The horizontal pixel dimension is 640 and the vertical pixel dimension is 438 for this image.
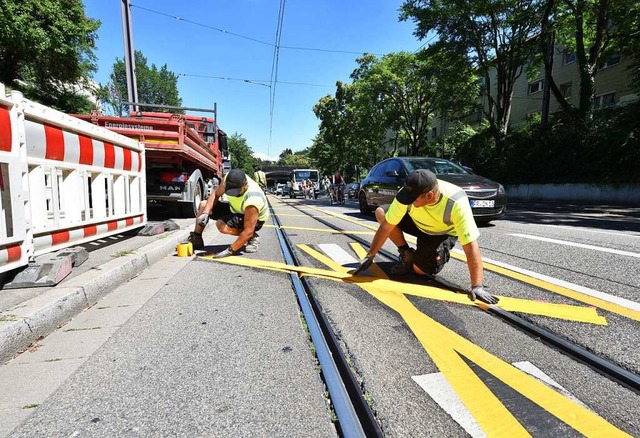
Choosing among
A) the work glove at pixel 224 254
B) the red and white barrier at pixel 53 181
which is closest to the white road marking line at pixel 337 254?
the work glove at pixel 224 254

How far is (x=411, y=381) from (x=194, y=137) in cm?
807

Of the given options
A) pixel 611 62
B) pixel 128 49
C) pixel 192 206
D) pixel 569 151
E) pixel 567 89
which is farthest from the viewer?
pixel 567 89

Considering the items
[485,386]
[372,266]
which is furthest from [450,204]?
[485,386]

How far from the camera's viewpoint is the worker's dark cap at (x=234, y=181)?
5.08 metres

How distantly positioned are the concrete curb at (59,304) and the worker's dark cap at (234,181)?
147 centimetres

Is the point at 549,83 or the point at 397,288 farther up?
the point at 549,83

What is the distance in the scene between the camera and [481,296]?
10.1 ft

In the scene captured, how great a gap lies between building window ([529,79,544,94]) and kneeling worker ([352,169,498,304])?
32681mm

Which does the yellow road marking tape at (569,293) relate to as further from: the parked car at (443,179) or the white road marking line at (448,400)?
the parked car at (443,179)

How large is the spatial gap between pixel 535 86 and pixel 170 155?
33038 mm

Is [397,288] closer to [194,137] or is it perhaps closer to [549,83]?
[194,137]

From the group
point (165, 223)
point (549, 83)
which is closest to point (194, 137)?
point (165, 223)

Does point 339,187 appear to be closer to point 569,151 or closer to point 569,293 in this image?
point 569,151

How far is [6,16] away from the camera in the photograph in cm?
1670
